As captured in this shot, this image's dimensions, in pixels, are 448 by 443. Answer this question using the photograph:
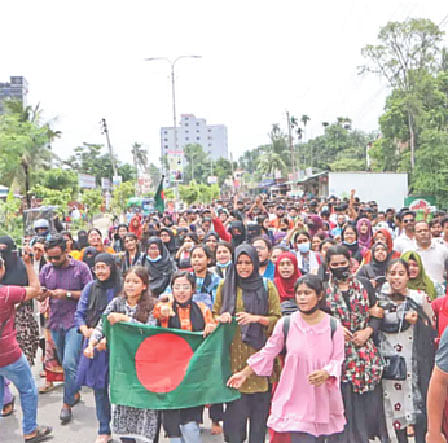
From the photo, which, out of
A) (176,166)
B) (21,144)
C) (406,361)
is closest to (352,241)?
(406,361)

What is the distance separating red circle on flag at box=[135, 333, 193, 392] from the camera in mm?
4453

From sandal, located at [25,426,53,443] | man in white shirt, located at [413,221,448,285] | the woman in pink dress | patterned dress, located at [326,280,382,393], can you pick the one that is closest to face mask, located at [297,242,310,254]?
man in white shirt, located at [413,221,448,285]

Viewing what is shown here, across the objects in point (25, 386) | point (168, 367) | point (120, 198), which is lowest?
point (25, 386)

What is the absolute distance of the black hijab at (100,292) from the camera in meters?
5.13

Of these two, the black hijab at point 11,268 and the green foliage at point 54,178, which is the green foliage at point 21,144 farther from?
the black hijab at point 11,268

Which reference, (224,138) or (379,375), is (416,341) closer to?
(379,375)

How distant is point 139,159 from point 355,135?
32.8 meters

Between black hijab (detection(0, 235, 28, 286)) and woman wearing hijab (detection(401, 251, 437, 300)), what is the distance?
3631 mm

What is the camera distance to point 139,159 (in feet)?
300

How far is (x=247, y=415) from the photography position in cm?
445

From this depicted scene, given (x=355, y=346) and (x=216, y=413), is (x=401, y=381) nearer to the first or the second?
(x=355, y=346)

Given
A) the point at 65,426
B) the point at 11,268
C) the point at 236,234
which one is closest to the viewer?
the point at 65,426

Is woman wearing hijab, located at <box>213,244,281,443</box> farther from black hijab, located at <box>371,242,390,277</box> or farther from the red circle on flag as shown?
black hijab, located at <box>371,242,390,277</box>

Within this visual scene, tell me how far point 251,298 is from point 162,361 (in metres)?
0.84
